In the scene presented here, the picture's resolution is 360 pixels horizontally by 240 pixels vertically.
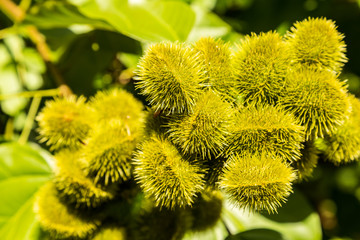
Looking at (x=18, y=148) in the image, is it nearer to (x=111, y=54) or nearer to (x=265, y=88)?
(x=111, y=54)

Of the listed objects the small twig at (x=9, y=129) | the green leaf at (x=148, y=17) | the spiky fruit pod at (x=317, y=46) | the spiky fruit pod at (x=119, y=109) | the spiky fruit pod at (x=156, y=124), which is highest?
the spiky fruit pod at (x=317, y=46)

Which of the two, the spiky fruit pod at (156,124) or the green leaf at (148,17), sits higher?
the green leaf at (148,17)

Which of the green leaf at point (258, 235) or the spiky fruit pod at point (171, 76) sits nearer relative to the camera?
the spiky fruit pod at point (171, 76)

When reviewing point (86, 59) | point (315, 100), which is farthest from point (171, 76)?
point (86, 59)

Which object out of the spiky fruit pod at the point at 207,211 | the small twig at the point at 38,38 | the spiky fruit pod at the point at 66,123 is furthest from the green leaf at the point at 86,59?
the spiky fruit pod at the point at 207,211

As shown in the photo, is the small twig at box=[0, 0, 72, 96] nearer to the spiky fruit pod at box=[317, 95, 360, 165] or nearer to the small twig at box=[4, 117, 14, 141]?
the small twig at box=[4, 117, 14, 141]

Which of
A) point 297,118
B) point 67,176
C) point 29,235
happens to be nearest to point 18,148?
point 29,235

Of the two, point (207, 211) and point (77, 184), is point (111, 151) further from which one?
point (207, 211)

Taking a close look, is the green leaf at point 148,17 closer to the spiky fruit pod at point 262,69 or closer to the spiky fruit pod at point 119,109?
the spiky fruit pod at point 119,109
